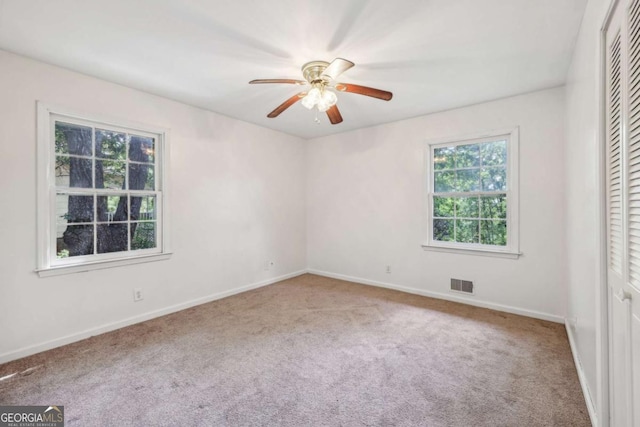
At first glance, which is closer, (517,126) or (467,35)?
(467,35)

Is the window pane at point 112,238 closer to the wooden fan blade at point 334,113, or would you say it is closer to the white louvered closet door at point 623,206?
the wooden fan blade at point 334,113

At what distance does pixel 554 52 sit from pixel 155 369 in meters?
4.07

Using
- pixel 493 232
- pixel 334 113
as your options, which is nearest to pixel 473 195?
pixel 493 232

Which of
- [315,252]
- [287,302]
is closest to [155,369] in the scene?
[287,302]

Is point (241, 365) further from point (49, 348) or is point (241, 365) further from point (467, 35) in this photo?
point (467, 35)

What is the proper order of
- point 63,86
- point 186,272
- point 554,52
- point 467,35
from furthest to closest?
1. point 186,272
2. point 63,86
3. point 554,52
4. point 467,35

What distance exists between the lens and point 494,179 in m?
3.42

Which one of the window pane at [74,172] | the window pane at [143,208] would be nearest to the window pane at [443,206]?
the window pane at [143,208]

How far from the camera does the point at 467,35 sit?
2.08 m

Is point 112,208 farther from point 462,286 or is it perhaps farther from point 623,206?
point 462,286

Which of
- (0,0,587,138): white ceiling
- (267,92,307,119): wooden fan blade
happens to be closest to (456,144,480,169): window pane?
(0,0,587,138): white ceiling

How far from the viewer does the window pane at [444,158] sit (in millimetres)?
3730

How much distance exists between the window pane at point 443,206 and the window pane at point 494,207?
14.4 inches

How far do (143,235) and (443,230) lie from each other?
12.2 feet
